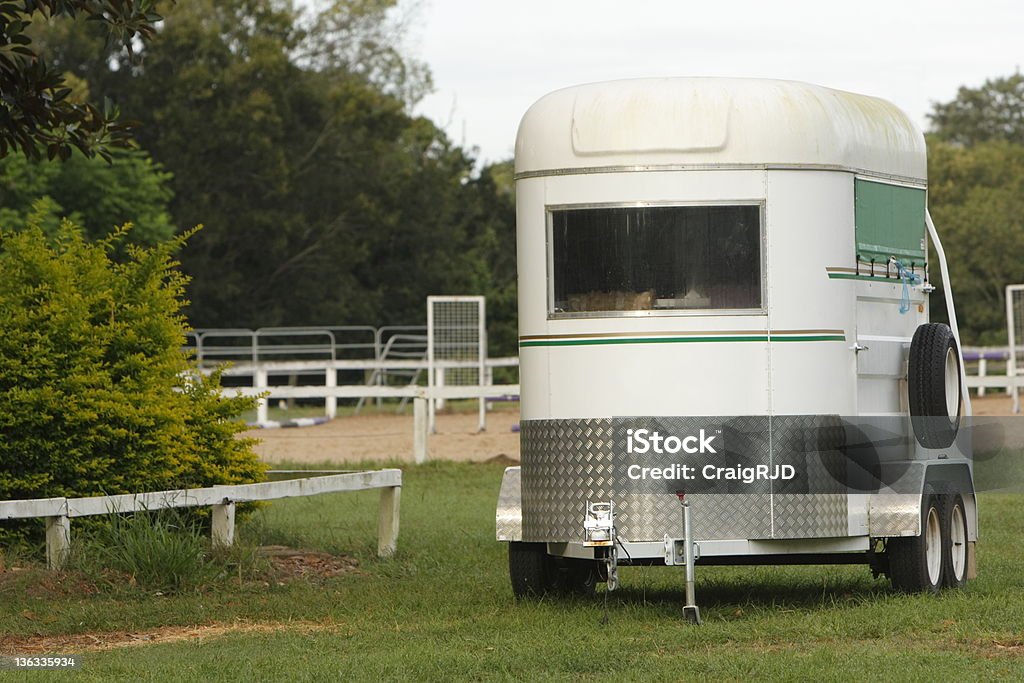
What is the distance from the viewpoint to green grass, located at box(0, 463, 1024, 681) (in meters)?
7.64

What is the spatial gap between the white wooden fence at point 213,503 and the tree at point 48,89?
2.26m

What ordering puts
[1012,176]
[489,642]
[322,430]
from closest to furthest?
[489,642] < [322,430] < [1012,176]

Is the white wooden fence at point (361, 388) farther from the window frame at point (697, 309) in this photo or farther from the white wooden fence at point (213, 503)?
the window frame at point (697, 309)

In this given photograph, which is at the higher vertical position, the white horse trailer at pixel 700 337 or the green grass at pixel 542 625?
the white horse trailer at pixel 700 337

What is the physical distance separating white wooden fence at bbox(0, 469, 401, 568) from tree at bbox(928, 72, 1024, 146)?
233ft

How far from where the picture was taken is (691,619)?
8.98 m

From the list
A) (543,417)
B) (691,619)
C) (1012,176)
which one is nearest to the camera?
(691,619)

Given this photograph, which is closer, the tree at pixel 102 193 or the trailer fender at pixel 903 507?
the trailer fender at pixel 903 507

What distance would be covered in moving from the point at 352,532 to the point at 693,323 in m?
5.74

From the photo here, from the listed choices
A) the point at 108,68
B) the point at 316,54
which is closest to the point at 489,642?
the point at 108,68

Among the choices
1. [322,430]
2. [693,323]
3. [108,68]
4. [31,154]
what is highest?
[108,68]

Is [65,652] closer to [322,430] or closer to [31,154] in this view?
[31,154]

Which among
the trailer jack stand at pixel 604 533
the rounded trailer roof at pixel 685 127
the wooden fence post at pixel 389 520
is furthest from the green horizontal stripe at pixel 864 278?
the wooden fence post at pixel 389 520

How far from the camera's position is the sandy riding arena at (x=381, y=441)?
2262 centimetres
